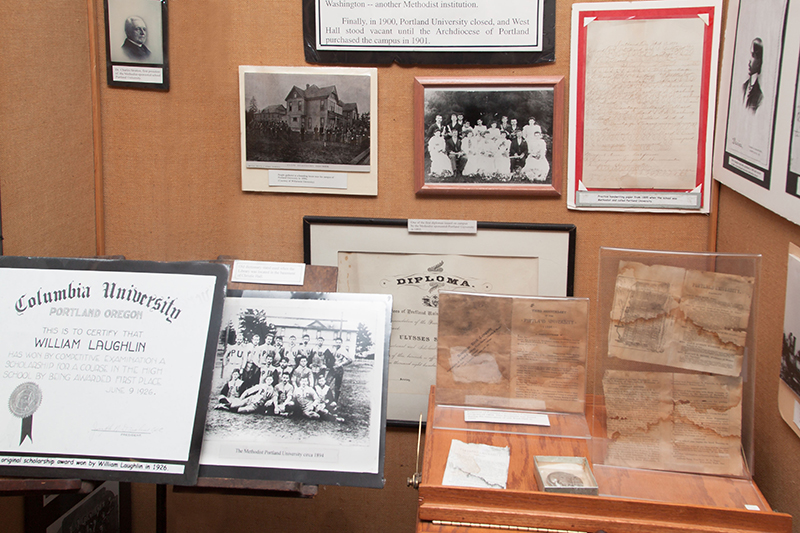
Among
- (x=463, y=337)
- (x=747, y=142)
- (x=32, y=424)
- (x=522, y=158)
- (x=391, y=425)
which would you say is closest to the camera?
(x=32, y=424)

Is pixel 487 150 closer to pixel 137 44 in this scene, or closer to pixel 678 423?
pixel 678 423

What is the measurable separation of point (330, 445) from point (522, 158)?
78 cm

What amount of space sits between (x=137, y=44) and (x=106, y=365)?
31.9 inches

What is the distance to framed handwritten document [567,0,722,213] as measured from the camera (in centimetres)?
127

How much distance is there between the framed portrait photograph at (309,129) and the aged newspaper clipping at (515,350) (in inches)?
16.4

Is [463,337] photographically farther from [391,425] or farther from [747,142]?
[747,142]

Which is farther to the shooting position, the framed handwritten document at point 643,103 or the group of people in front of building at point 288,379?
the framed handwritten document at point 643,103

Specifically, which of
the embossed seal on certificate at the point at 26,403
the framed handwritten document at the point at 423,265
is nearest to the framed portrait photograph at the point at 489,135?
the framed handwritten document at the point at 423,265

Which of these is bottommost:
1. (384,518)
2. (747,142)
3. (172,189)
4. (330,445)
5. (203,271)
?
(384,518)

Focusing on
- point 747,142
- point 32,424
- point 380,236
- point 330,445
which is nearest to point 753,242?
point 747,142

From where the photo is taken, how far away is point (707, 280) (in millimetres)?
1020

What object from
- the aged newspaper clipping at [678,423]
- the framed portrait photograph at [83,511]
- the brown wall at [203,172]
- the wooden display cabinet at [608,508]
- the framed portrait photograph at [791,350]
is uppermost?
the brown wall at [203,172]

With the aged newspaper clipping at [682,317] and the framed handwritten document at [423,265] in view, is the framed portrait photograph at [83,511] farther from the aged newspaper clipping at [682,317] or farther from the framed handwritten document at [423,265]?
the aged newspaper clipping at [682,317]

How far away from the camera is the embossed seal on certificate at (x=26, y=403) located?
0.99 metres
